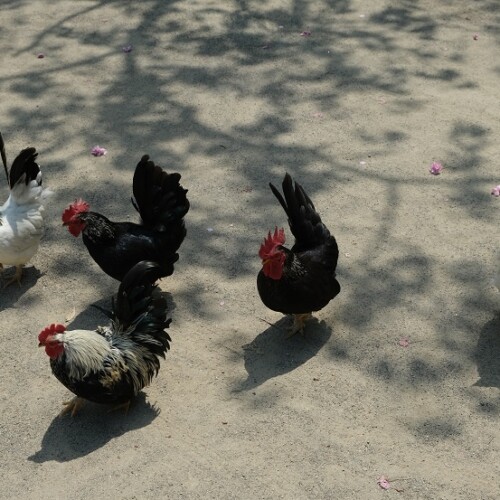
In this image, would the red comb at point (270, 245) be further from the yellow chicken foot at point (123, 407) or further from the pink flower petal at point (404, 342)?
the yellow chicken foot at point (123, 407)

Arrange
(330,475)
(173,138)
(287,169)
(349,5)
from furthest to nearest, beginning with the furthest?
(349,5) < (173,138) < (287,169) < (330,475)

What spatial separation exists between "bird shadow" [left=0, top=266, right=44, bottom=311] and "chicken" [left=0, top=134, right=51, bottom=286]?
0.56ft

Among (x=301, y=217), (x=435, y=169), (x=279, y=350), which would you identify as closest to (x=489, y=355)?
(x=279, y=350)

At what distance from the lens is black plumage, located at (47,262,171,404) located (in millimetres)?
5074

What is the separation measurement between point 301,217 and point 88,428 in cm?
203

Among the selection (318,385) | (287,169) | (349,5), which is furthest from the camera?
(349,5)

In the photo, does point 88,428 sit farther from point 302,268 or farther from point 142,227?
point 302,268

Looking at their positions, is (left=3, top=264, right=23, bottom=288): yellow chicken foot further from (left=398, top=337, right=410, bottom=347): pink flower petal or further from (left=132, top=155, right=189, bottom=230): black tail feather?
(left=398, top=337, right=410, bottom=347): pink flower petal

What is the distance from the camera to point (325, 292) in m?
5.71

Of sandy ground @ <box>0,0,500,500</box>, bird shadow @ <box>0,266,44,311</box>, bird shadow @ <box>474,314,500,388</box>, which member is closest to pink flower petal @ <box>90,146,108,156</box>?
sandy ground @ <box>0,0,500,500</box>

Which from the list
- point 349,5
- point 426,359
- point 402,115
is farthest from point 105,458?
point 349,5

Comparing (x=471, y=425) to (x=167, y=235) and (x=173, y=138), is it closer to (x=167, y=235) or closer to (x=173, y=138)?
(x=167, y=235)

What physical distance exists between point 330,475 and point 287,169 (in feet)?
11.4

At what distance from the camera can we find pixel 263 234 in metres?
6.87
